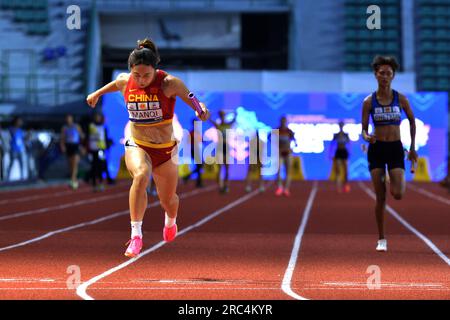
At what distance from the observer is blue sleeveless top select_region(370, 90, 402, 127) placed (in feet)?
38.7

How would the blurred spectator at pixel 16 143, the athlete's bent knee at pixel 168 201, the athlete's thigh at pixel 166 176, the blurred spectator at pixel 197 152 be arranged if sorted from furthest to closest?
1. the blurred spectator at pixel 16 143
2. the blurred spectator at pixel 197 152
3. the athlete's bent knee at pixel 168 201
4. the athlete's thigh at pixel 166 176

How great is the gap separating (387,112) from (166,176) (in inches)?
108

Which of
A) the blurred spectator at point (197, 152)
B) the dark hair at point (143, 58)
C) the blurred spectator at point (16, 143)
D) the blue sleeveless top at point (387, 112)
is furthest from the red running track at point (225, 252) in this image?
the blurred spectator at point (16, 143)

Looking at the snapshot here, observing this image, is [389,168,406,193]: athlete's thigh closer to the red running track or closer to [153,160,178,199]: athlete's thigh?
the red running track

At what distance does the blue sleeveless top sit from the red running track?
143 centimetres

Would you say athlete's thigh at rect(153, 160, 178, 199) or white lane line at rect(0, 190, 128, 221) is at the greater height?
athlete's thigh at rect(153, 160, 178, 199)

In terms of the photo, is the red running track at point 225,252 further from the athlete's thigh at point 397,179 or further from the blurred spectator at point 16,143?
the blurred spectator at point 16,143

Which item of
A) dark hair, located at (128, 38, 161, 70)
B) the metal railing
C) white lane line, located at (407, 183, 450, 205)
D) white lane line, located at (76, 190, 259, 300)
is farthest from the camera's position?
the metal railing

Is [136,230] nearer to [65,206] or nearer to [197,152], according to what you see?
[65,206]

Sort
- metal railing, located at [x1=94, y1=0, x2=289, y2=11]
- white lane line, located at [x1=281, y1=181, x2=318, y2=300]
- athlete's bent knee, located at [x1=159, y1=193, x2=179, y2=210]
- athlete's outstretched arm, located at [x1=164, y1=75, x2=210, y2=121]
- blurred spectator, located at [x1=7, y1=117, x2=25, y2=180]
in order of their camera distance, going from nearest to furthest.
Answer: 1. white lane line, located at [x1=281, y1=181, x2=318, y2=300]
2. athlete's outstretched arm, located at [x1=164, y1=75, x2=210, y2=121]
3. athlete's bent knee, located at [x1=159, y1=193, x2=179, y2=210]
4. blurred spectator, located at [x1=7, y1=117, x2=25, y2=180]
5. metal railing, located at [x1=94, y1=0, x2=289, y2=11]

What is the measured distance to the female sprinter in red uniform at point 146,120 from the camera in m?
9.63

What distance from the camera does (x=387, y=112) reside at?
11789mm

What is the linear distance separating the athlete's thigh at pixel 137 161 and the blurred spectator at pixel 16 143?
64.9 feet

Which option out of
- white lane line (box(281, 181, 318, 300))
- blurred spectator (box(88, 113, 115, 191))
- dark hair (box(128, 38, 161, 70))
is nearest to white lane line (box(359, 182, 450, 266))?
white lane line (box(281, 181, 318, 300))
